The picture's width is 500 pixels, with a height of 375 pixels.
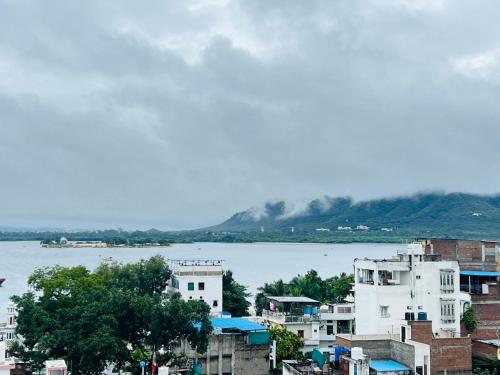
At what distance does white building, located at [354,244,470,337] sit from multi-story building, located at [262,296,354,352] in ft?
18.5

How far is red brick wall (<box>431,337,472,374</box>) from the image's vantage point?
3334cm

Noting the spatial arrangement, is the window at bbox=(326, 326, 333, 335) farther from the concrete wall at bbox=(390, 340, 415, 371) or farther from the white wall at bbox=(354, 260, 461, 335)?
the concrete wall at bbox=(390, 340, 415, 371)

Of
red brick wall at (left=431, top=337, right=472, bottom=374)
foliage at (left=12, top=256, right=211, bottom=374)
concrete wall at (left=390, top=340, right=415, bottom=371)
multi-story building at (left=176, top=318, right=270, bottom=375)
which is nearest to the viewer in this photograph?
foliage at (left=12, top=256, right=211, bottom=374)

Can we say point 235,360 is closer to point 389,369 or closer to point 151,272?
point 389,369

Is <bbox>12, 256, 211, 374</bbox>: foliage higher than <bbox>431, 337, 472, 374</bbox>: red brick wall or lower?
higher

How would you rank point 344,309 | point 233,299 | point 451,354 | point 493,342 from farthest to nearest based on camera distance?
point 233,299
point 344,309
point 493,342
point 451,354

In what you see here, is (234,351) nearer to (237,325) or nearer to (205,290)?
(237,325)

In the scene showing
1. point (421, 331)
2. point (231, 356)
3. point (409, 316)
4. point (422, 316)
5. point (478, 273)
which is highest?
point (478, 273)

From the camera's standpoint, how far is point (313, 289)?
229 feet

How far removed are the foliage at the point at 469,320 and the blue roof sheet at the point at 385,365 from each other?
32.1 ft

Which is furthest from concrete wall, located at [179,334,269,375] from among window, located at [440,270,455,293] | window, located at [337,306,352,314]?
window, located at [337,306,352,314]

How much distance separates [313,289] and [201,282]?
70.9ft

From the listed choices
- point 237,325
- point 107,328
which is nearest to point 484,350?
point 237,325

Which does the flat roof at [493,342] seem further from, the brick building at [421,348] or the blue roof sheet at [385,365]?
the blue roof sheet at [385,365]
